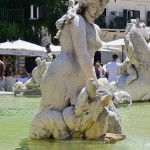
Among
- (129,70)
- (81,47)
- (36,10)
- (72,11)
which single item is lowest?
(129,70)

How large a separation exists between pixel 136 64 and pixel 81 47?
5.91 m

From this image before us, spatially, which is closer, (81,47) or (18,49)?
(81,47)

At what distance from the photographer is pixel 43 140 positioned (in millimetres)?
5812

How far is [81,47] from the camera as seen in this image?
579cm

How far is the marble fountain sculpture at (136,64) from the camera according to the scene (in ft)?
37.5

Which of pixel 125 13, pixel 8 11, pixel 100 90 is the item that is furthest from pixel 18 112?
pixel 125 13

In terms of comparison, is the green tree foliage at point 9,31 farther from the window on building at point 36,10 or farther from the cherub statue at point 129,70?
the cherub statue at point 129,70

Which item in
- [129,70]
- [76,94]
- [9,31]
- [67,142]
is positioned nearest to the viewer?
[67,142]

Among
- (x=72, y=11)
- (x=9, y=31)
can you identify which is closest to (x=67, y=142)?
(x=72, y=11)

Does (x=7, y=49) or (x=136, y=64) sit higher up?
(x=136, y=64)

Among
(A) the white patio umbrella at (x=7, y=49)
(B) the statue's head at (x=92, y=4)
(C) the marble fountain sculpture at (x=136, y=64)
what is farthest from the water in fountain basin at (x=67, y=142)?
(A) the white patio umbrella at (x=7, y=49)

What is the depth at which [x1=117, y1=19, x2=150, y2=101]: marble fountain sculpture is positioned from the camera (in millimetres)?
11438

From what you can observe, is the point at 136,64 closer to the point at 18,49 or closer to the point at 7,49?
the point at 18,49

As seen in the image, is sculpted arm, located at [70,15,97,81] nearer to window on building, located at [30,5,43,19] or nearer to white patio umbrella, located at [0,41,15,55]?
white patio umbrella, located at [0,41,15,55]
